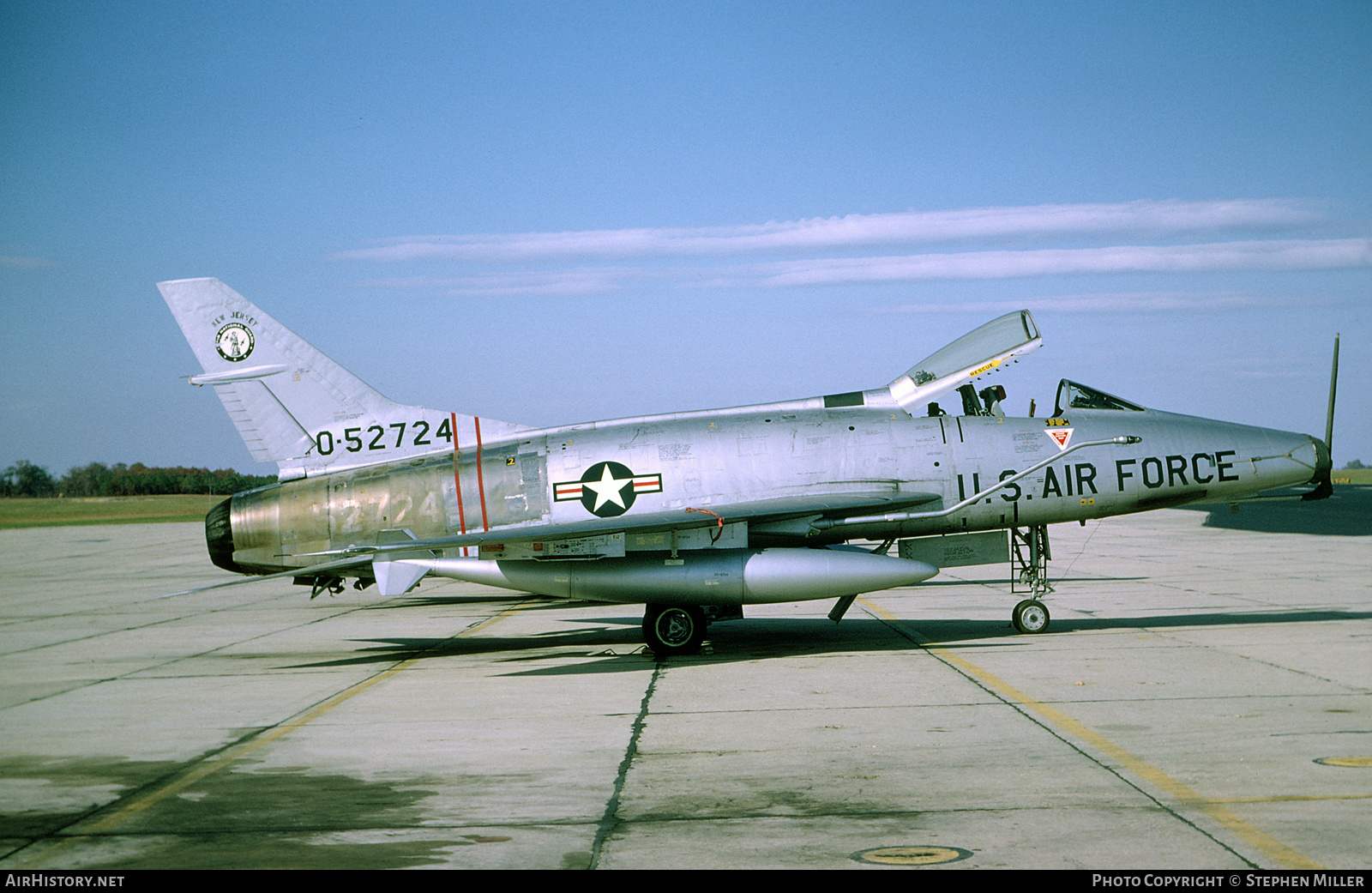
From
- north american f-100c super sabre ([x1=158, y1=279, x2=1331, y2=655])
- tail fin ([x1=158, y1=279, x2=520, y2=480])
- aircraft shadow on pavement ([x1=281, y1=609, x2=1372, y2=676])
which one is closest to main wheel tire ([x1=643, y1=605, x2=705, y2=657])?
north american f-100c super sabre ([x1=158, y1=279, x2=1331, y2=655])

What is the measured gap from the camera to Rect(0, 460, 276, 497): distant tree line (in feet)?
356

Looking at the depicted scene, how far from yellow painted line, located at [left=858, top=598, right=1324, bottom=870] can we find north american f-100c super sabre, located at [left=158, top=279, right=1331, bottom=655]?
2.39 m

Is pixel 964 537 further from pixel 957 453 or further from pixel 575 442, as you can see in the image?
pixel 575 442

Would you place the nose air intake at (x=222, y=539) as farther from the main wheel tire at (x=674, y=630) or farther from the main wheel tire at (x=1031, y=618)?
the main wheel tire at (x=1031, y=618)

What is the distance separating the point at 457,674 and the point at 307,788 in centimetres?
488

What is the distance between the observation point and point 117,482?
375 ft

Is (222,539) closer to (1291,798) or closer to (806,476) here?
(806,476)

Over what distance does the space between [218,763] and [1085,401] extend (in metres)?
10.8

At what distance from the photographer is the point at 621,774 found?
296 inches

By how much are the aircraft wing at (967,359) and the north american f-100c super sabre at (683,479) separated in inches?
1.0

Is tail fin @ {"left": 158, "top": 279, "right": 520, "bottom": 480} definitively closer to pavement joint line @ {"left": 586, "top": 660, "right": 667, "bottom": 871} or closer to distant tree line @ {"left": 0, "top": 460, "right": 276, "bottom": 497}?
pavement joint line @ {"left": 586, "top": 660, "right": 667, "bottom": 871}

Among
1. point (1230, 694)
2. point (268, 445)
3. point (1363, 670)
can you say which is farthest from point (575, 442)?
point (1363, 670)

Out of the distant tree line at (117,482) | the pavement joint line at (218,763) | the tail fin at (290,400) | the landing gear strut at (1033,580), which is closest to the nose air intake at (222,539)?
the tail fin at (290,400)

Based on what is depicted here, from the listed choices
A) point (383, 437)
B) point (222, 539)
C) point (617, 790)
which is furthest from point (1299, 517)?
point (617, 790)
